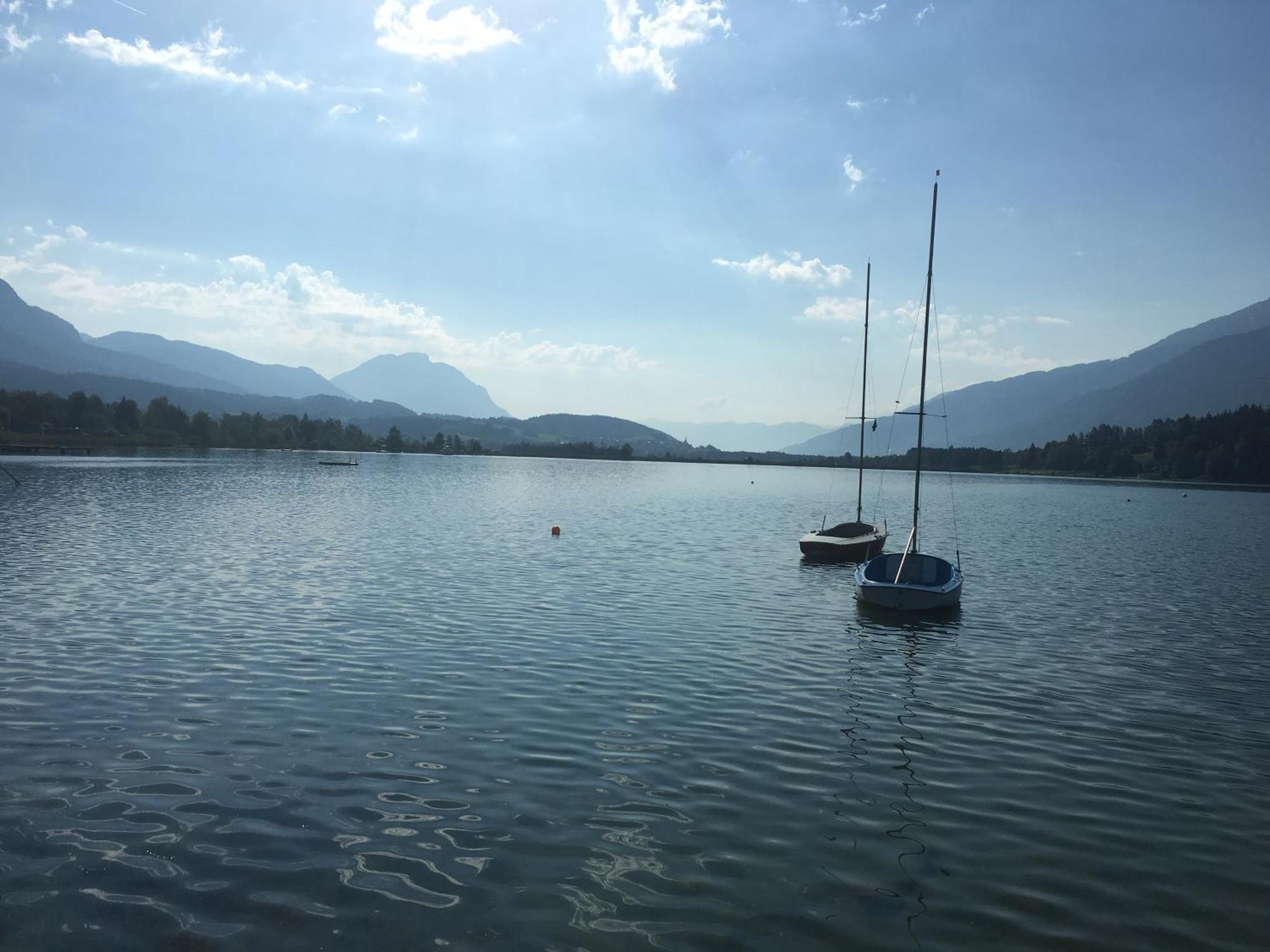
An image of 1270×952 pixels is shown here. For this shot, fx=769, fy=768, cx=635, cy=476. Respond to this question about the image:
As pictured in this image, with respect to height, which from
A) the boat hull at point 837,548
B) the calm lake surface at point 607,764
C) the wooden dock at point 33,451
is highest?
the wooden dock at point 33,451

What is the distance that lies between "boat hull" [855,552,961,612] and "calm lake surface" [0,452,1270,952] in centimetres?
110

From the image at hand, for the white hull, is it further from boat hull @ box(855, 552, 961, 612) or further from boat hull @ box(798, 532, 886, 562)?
boat hull @ box(855, 552, 961, 612)

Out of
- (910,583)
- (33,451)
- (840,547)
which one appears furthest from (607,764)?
(33,451)

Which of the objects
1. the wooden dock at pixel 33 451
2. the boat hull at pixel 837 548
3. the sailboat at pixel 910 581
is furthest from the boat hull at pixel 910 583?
the wooden dock at pixel 33 451

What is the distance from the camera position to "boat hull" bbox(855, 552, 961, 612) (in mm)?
34438

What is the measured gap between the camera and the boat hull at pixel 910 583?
3444 centimetres

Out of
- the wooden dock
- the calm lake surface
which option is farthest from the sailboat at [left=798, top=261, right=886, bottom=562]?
the wooden dock

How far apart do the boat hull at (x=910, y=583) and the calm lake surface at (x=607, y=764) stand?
110cm

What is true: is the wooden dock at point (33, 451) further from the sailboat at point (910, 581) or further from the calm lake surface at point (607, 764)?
the sailboat at point (910, 581)

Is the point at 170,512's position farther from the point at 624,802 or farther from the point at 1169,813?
the point at 1169,813

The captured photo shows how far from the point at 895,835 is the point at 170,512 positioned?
6550 centimetres

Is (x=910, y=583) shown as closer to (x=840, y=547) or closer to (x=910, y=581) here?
(x=910, y=581)

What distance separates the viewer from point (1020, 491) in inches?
7101

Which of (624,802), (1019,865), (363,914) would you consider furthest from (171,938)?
(1019,865)
